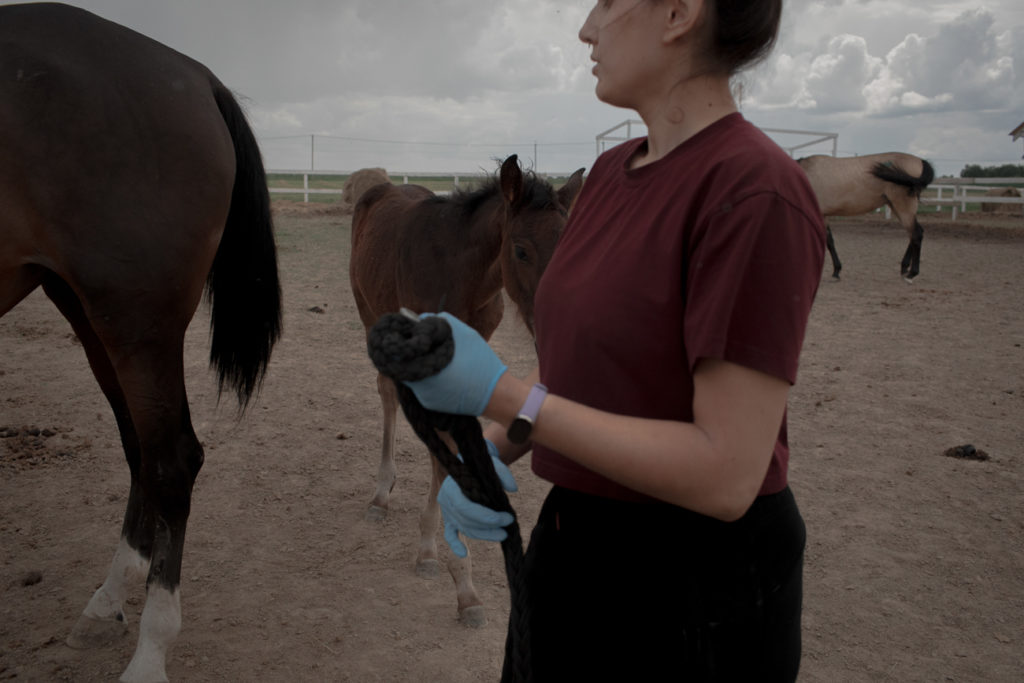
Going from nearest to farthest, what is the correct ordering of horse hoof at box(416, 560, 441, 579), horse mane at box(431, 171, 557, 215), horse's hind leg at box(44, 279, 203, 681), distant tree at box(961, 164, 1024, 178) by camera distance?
horse's hind leg at box(44, 279, 203, 681) < horse mane at box(431, 171, 557, 215) < horse hoof at box(416, 560, 441, 579) < distant tree at box(961, 164, 1024, 178)

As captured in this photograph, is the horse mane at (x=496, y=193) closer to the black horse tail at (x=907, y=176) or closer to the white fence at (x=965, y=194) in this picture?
the black horse tail at (x=907, y=176)

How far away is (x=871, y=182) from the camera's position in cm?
1260

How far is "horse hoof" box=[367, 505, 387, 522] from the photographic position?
3.87m

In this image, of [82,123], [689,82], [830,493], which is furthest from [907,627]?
[82,123]

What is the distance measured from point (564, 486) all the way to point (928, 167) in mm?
13231

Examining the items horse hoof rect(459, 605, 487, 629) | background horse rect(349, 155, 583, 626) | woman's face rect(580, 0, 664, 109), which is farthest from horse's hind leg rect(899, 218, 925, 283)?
woman's face rect(580, 0, 664, 109)

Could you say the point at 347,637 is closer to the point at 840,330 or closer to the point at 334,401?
the point at 334,401

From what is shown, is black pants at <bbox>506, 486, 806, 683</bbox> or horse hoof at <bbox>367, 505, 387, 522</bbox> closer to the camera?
black pants at <bbox>506, 486, 806, 683</bbox>

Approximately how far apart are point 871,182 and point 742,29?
13.1m

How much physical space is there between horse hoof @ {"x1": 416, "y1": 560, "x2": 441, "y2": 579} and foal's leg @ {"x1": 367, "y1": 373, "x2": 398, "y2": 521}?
1.78 feet

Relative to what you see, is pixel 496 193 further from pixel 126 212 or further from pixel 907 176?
pixel 907 176

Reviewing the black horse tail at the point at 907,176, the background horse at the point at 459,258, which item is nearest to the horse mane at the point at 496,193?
the background horse at the point at 459,258

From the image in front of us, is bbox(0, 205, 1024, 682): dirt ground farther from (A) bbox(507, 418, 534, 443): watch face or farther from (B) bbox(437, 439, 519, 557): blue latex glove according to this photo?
(A) bbox(507, 418, 534, 443): watch face

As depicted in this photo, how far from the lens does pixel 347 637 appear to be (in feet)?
9.66
